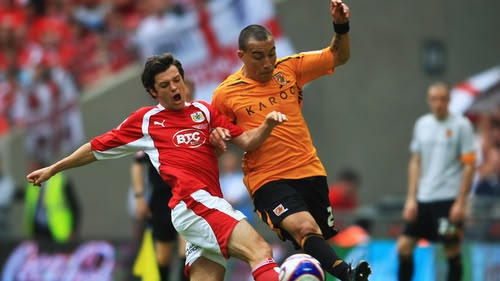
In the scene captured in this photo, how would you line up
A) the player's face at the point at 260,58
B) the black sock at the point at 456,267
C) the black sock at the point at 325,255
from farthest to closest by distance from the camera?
the black sock at the point at 456,267
the player's face at the point at 260,58
the black sock at the point at 325,255

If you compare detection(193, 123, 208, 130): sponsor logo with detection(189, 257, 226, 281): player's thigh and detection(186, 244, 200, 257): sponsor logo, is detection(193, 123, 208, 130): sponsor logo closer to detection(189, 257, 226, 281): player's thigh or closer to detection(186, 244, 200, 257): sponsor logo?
detection(186, 244, 200, 257): sponsor logo

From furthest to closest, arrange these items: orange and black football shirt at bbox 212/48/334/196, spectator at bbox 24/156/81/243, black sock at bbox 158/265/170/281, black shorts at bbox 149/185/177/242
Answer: spectator at bbox 24/156/81/243
black sock at bbox 158/265/170/281
black shorts at bbox 149/185/177/242
orange and black football shirt at bbox 212/48/334/196

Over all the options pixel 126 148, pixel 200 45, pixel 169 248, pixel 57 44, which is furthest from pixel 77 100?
pixel 126 148

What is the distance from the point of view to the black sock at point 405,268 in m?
11.6

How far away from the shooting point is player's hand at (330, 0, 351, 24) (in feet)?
27.9

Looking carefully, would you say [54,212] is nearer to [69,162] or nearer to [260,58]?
[69,162]

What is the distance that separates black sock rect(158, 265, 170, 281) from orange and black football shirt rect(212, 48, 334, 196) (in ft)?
9.02

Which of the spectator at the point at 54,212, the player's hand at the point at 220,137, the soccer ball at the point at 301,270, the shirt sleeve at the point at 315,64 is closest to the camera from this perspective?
the soccer ball at the point at 301,270

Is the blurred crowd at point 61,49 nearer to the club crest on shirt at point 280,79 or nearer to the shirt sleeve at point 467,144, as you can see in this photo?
the shirt sleeve at point 467,144

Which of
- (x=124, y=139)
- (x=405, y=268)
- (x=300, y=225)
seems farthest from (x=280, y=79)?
(x=405, y=268)

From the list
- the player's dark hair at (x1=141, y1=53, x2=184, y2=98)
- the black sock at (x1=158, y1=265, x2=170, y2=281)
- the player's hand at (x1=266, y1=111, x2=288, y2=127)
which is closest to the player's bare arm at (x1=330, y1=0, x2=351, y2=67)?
the player's hand at (x1=266, y1=111, x2=288, y2=127)

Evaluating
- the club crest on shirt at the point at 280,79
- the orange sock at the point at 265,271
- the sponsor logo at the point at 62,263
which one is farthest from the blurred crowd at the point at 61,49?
the orange sock at the point at 265,271

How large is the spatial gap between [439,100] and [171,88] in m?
4.26

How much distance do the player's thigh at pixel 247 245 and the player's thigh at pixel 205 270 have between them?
0.44 m
